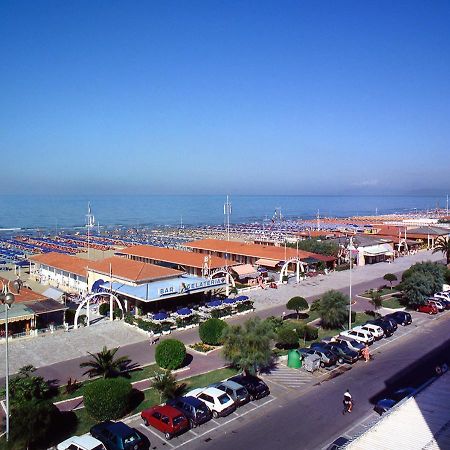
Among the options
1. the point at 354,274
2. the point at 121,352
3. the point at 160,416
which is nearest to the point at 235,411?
the point at 160,416

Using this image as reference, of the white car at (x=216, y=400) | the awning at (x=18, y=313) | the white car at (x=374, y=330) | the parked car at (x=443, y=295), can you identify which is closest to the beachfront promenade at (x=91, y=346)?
the awning at (x=18, y=313)

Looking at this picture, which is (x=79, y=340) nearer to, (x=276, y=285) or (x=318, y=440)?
(x=318, y=440)

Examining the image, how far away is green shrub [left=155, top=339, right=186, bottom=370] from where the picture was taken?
756 inches

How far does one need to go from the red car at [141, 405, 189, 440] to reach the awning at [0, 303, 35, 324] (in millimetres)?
12285

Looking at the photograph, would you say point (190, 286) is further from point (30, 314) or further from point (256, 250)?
point (256, 250)

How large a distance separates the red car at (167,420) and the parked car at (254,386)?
3.08m

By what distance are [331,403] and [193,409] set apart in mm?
5015

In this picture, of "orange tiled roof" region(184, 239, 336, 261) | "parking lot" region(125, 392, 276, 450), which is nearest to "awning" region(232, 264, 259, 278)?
"orange tiled roof" region(184, 239, 336, 261)

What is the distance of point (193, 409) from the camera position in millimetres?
14922

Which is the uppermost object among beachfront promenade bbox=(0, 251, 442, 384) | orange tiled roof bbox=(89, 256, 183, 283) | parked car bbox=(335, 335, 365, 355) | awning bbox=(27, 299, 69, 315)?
orange tiled roof bbox=(89, 256, 183, 283)

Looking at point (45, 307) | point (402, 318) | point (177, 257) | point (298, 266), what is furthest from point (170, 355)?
point (177, 257)

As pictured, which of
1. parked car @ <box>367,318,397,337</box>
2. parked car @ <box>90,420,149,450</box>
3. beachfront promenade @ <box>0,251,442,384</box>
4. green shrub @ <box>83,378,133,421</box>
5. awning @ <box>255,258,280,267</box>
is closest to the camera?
parked car @ <box>90,420,149,450</box>

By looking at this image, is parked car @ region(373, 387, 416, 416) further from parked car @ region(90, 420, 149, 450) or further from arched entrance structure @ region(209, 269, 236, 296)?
arched entrance structure @ region(209, 269, 236, 296)

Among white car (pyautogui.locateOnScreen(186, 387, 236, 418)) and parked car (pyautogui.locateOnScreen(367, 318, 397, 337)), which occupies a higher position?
white car (pyautogui.locateOnScreen(186, 387, 236, 418))
